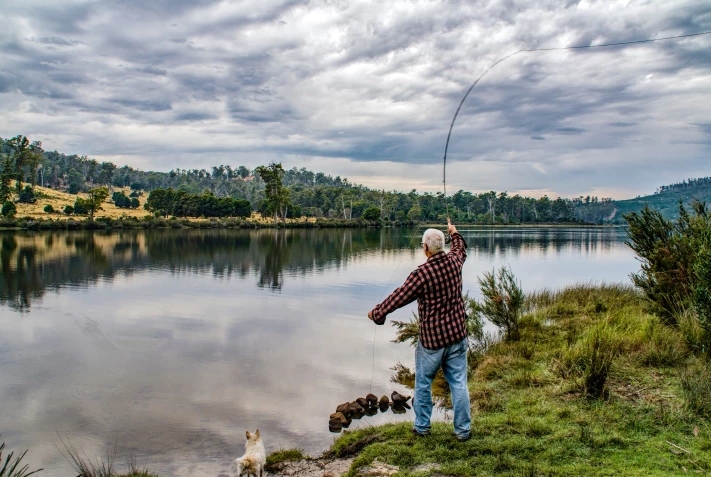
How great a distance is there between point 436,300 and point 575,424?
7.93 feet

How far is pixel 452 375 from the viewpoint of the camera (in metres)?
5.63

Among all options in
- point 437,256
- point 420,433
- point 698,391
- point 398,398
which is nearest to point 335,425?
point 398,398

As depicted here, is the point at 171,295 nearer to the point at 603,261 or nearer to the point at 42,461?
the point at 42,461

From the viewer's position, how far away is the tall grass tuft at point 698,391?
19.1 ft

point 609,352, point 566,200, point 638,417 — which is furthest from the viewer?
point 566,200

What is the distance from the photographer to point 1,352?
13766mm

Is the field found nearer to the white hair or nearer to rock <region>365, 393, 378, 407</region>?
rock <region>365, 393, 378, 407</region>

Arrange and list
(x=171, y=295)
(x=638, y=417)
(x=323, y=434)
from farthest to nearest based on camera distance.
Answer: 1. (x=171, y=295)
2. (x=323, y=434)
3. (x=638, y=417)

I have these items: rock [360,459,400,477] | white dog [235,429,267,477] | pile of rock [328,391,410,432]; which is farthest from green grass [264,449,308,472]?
rock [360,459,400,477]

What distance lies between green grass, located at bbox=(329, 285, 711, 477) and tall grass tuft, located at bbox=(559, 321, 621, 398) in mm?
36

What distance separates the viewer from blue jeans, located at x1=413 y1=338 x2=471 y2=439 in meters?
5.57

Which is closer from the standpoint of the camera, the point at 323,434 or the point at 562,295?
the point at 323,434

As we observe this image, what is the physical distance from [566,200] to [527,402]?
537 ft

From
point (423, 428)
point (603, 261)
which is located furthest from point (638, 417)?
point (603, 261)
